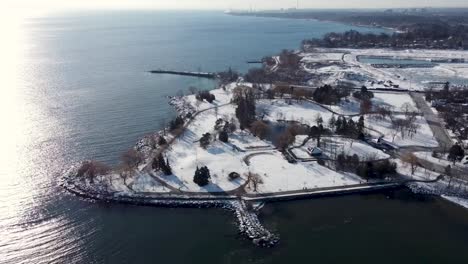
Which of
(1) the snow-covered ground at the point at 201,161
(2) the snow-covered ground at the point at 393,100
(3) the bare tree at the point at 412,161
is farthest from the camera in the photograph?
(2) the snow-covered ground at the point at 393,100

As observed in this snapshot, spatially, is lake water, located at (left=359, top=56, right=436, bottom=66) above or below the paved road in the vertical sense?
above

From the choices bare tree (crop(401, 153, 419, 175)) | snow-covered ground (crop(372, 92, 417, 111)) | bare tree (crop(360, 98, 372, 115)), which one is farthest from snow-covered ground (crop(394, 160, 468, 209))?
snow-covered ground (crop(372, 92, 417, 111))

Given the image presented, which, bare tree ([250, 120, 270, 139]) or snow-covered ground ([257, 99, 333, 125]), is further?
snow-covered ground ([257, 99, 333, 125])

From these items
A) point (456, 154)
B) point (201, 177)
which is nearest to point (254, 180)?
point (201, 177)

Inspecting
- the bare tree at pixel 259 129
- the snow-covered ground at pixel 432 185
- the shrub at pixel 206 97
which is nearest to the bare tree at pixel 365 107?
the bare tree at pixel 259 129

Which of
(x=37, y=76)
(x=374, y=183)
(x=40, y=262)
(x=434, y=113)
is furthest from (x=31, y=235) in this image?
→ (x=37, y=76)

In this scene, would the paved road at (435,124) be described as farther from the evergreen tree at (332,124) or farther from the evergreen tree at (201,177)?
the evergreen tree at (201,177)

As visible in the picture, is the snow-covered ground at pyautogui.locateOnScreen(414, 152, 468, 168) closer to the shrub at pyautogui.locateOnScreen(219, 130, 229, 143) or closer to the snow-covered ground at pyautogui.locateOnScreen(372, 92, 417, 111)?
the snow-covered ground at pyautogui.locateOnScreen(372, 92, 417, 111)
